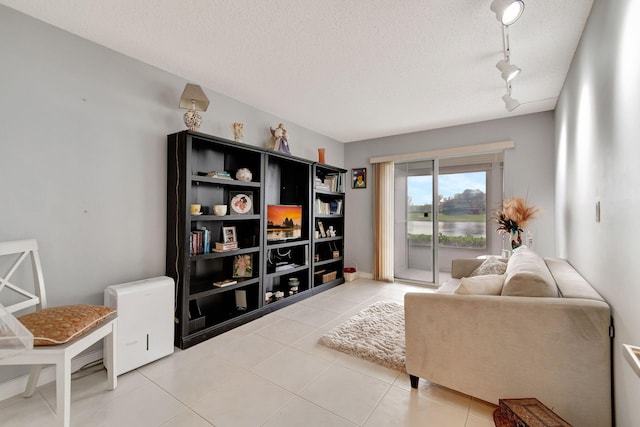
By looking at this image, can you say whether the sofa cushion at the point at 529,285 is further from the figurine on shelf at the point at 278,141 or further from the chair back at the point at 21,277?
the chair back at the point at 21,277

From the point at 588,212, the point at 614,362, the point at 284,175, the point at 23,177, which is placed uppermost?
the point at 284,175

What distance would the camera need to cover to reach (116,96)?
7.40 ft

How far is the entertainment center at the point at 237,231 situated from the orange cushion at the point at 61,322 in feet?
2.46

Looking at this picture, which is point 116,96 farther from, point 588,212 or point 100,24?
point 588,212

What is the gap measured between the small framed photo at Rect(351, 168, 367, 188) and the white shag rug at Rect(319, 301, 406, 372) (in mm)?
2479

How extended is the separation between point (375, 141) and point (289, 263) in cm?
269

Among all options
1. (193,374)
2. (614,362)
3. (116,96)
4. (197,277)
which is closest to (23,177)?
(116,96)

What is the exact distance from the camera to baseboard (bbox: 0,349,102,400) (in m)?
1.72

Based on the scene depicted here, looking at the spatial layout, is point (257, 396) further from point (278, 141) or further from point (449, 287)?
point (278, 141)

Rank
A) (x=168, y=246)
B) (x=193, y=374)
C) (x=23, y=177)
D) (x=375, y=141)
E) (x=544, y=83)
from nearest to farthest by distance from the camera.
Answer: (x=23, y=177), (x=193, y=374), (x=168, y=246), (x=544, y=83), (x=375, y=141)

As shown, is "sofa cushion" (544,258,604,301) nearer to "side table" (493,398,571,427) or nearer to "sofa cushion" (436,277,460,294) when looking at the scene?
"side table" (493,398,571,427)

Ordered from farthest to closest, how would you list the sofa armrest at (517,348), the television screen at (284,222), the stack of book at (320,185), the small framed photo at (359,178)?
the small framed photo at (359,178) < the stack of book at (320,185) < the television screen at (284,222) < the sofa armrest at (517,348)

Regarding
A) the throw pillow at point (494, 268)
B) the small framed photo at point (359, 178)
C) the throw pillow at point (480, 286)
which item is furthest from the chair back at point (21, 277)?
the small framed photo at point (359, 178)

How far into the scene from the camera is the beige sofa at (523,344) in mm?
1367
